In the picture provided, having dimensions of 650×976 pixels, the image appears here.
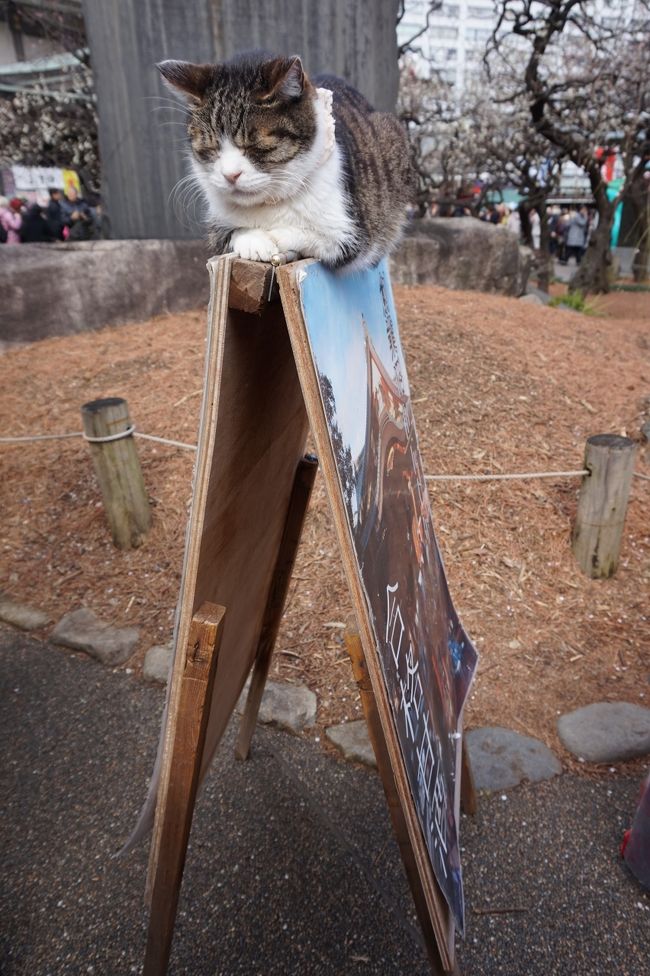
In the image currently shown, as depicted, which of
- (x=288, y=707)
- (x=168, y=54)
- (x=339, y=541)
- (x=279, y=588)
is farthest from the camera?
(x=168, y=54)

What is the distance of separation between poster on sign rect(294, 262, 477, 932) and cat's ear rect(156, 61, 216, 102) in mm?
429

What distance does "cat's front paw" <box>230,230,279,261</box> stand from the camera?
3.18ft

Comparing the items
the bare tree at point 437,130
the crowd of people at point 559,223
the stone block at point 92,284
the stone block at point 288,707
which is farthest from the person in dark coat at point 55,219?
the stone block at point 288,707

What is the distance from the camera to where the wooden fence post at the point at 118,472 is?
9.30 feet

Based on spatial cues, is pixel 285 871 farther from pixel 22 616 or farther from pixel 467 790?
pixel 22 616

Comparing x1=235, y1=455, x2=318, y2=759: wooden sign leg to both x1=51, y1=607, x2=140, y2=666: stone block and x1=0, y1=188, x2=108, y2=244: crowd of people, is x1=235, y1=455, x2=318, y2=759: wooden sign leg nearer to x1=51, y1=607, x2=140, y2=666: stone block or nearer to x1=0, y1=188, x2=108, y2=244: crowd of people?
x1=51, y1=607, x2=140, y2=666: stone block

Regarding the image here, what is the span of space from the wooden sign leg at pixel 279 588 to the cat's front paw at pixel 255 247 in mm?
547

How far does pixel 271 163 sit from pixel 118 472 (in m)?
2.10

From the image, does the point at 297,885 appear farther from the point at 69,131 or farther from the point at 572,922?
the point at 69,131

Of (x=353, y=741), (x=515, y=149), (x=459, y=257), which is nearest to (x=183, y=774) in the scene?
(x=353, y=741)

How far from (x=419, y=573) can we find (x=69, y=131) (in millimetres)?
14470

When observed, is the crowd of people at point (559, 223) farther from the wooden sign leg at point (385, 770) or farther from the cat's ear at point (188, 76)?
the wooden sign leg at point (385, 770)

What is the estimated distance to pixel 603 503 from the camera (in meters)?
2.76

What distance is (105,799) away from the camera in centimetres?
204
